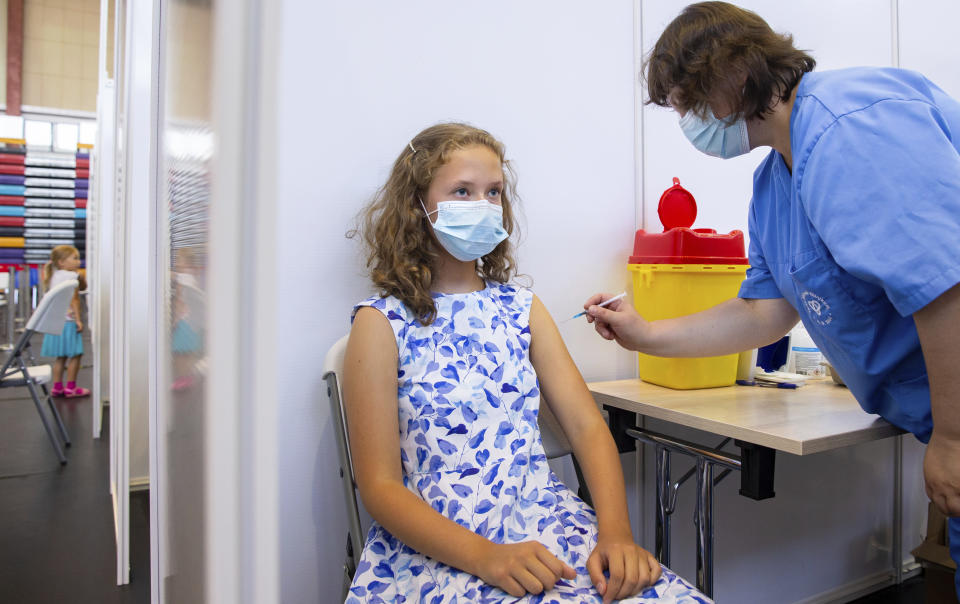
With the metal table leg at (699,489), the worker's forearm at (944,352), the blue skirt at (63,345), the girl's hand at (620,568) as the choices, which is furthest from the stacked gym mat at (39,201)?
the worker's forearm at (944,352)

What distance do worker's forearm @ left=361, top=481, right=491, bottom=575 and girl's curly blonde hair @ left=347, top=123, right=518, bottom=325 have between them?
1.17 feet

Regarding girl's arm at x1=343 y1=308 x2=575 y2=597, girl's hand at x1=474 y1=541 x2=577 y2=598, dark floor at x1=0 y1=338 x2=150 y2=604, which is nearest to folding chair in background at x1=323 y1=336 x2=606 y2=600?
girl's arm at x1=343 y1=308 x2=575 y2=597

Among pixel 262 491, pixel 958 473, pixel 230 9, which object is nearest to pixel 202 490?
pixel 262 491

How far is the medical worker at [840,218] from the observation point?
887 millimetres

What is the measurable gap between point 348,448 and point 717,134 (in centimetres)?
101

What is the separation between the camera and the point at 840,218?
37.4 inches

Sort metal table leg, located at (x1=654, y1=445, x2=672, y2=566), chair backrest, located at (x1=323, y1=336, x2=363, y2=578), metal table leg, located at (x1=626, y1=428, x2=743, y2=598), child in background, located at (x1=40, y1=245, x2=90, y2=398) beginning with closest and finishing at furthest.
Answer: chair backrest, located at (x1=323, y1=336, x2=363, y2=578), metal table leg, located at (x1=626, y1=428, x2=743, y2=598), metal table leg, located at (x1=654, y1=445, x2=672, y2=566), child in background, located at (x1=40, y1=245, x2=90, y2=398)

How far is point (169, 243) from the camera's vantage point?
3.00 ft

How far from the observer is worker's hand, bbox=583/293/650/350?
4.71 feet

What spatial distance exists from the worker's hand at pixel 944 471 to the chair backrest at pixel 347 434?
0.66 meters

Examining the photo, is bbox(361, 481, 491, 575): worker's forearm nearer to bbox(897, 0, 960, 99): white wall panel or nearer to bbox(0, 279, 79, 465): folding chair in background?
bbox(897, 0, 960, 99): white wall panel

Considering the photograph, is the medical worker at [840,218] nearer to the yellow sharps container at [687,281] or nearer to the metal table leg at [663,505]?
the yellow sharps container at [687,281]

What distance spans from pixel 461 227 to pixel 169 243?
1.86ft

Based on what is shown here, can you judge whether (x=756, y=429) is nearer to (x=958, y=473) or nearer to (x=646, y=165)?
(x=958, y=473)
